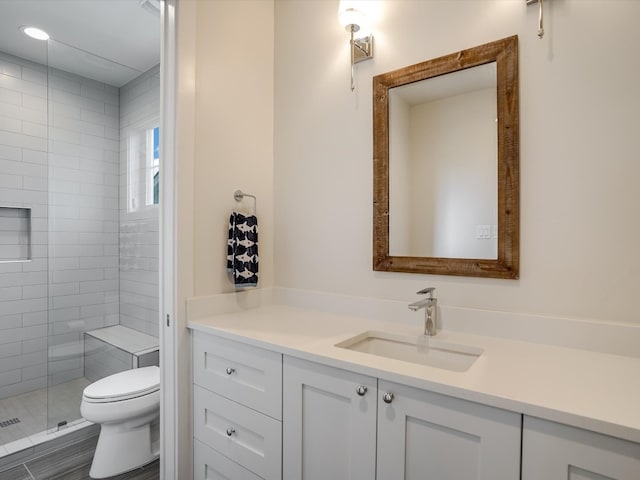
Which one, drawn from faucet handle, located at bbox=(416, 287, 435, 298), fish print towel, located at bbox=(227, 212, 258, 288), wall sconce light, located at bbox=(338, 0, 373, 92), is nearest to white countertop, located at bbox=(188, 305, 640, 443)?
faucet handle, located at bbox=(416, 287, 435, 298)

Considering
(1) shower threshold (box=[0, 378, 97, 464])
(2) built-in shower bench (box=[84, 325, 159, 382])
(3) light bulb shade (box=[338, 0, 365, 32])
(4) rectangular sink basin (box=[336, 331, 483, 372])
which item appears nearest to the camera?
(4) rectangular sink basin (box=[336, 331, 483, 372])

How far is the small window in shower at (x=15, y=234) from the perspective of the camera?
261cm

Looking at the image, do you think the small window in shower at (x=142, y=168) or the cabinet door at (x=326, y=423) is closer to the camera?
the cabinet door at (x=326, y=423)

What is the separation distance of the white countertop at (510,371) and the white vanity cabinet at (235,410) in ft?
0.25

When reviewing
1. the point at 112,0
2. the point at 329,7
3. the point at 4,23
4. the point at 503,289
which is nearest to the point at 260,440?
the point at 503,289

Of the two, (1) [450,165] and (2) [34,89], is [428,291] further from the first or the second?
(2) [34,89]

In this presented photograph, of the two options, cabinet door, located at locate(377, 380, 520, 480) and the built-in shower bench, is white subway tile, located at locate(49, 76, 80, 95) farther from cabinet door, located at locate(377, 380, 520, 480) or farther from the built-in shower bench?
cabinet door, located at locate(377, 380, 520, 480)

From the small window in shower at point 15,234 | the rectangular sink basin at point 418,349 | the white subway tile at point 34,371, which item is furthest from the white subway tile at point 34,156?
the rectangular sink basin at point 418,349

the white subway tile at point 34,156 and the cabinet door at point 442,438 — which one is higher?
the white subway tile at point 34,156

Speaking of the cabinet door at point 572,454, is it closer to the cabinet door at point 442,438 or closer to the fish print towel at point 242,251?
the cabinet door at point 442,438

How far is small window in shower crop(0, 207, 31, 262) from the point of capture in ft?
8.56

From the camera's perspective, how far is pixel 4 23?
228 cm

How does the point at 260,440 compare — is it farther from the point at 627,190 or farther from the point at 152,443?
the point at 627,190

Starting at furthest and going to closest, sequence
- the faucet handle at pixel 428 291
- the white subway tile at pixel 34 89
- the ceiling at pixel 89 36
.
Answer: the white subway tile at pixel 34 89 → the ceiling at pixel 89 36 → the faucet handle at pixel 428 291
